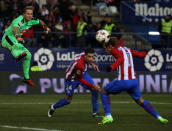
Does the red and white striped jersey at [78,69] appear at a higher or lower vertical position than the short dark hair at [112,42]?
lower

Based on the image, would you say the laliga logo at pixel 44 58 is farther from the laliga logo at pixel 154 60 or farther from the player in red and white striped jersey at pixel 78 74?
the player in red and white striped jersey at pixel 78 74

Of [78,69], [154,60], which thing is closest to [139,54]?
[78,69]

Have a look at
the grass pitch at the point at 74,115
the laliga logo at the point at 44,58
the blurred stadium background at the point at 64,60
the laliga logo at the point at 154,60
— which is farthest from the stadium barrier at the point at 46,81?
the grass pitch at the point at 74,115

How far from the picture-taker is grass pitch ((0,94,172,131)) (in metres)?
12.4

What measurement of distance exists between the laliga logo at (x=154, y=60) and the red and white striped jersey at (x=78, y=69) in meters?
10.7

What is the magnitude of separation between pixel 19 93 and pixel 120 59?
11.9m

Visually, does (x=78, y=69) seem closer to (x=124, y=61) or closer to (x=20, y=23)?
(x=124, y=61)

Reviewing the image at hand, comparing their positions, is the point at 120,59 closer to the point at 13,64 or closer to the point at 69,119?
the point at 69,119

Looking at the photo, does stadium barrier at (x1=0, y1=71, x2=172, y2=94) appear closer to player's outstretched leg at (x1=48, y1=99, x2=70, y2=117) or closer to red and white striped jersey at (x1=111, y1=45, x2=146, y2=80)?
player's outstretched leg at (x1=48, y1=99, x2=70, y2=117)

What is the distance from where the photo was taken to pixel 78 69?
47.3 feet

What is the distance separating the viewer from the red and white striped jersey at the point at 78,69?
1439cm

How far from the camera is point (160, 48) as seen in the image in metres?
25.3

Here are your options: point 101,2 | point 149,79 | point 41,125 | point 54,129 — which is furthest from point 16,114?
point 101,2

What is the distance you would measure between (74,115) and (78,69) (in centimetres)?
163
